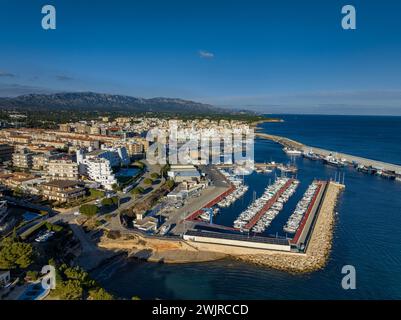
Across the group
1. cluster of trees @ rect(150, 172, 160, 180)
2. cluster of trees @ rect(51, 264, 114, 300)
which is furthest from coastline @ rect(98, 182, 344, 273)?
cluster of trees @ rect(150, 172, 160, 180)

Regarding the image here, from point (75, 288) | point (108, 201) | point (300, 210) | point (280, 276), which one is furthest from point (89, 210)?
point (300, 210)

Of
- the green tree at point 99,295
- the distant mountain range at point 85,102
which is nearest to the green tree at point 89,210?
the green tree at point 99,295

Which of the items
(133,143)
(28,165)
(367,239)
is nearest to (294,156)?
(133,143)

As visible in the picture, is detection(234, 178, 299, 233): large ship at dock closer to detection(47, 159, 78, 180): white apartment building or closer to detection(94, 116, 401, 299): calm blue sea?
detection(94, 116, 401, 299): calm blue sea

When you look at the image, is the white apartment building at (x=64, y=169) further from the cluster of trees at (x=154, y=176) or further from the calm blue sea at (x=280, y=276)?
the calm blue sea at (x=280, y=276)

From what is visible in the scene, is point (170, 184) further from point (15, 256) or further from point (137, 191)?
point (15, 256)
